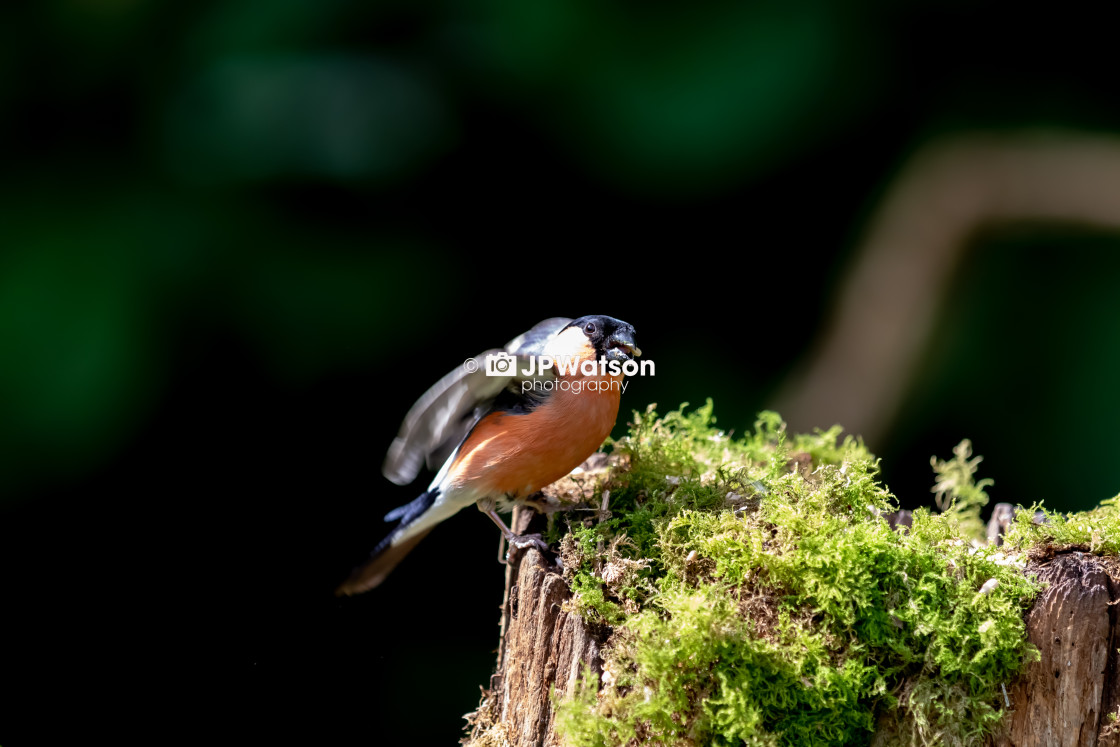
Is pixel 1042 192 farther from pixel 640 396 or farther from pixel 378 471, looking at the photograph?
pixel 378 471

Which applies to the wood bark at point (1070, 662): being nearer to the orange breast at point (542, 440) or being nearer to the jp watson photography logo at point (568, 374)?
the orange breast at point (542, 440)

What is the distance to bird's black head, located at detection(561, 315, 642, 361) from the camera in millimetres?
2801

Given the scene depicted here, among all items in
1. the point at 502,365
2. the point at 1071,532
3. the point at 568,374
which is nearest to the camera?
the point at 1071,532

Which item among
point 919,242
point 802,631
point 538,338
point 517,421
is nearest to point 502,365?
point 517,421

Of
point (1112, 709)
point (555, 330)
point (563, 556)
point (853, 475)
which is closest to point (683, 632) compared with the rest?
point (563, 556)

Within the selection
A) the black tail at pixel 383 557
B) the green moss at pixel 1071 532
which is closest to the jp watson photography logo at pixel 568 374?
the black tail at pixel 383 557

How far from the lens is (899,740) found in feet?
6.99

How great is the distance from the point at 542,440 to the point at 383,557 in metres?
0.80

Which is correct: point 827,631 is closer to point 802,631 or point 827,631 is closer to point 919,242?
point 802,631

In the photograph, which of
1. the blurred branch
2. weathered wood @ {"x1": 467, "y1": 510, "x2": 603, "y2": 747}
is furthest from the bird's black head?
the blurred branch

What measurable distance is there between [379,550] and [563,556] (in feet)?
2.66

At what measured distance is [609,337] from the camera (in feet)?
9.23

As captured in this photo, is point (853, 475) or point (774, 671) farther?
point (853, 475)

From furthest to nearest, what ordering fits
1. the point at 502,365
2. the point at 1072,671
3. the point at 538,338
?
the point at 538,338
the point at 502,365
the point at 1072,671
